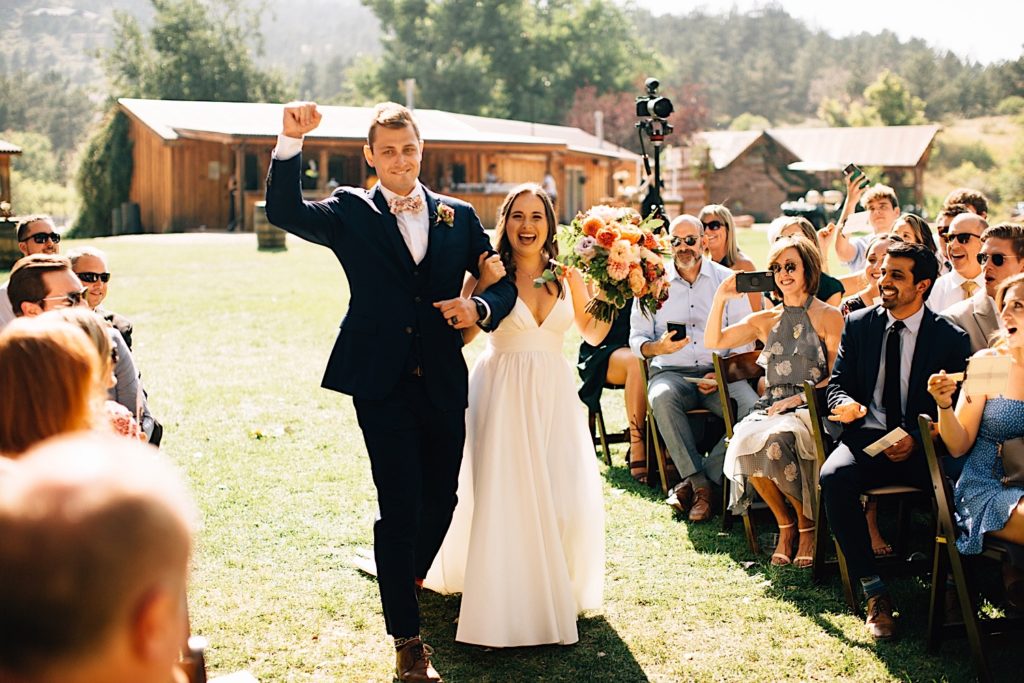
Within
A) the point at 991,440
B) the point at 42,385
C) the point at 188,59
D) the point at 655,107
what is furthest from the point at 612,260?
the point at 188,59

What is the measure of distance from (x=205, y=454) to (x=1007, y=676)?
602cm

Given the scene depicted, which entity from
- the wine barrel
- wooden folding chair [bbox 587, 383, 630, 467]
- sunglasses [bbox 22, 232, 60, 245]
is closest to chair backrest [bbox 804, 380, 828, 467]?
wooden folding chair [bbox 587, 383, 630, 467]

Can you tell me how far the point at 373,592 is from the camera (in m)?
5.70

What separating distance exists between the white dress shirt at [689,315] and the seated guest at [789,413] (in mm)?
1195

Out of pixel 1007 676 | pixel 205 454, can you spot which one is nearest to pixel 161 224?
pixel 205 454

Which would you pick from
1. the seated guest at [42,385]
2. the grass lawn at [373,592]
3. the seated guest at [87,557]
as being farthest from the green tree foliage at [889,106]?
the seated guest at [87,557]

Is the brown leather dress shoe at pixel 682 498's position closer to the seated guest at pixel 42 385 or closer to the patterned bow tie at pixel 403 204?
the patterned bow tie at pixel 403 204

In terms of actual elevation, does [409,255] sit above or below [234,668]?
above

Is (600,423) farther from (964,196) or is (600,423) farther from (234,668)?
(234,668)

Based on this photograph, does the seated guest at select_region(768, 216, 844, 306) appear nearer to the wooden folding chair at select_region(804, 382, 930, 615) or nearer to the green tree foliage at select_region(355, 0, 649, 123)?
the wooden folding chair at select_region(804, 382, 930, 615)

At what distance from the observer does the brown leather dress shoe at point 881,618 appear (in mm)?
4965

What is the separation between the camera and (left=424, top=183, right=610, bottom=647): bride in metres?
4.96

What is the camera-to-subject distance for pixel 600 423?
28.2 feet

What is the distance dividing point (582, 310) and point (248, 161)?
115 ft
